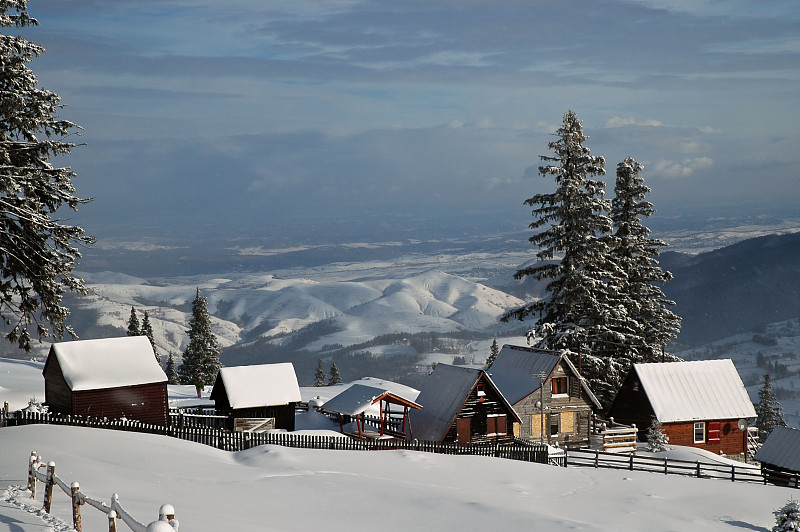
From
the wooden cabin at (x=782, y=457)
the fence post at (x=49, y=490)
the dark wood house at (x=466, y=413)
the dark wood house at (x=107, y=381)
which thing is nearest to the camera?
the fence post at (x=49, y=490)

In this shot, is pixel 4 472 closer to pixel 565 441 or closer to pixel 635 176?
pixel 565 441

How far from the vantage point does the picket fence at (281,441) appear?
33.7 m

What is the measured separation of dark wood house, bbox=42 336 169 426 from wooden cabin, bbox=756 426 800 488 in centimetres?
2983

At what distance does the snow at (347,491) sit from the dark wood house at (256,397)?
10391 millimetres

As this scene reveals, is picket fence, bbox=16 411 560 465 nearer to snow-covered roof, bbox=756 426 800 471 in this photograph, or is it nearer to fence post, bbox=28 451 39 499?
snow-covered roof, bbox=756 426 800 471

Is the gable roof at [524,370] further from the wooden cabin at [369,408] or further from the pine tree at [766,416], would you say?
the pine tree at [766,416]

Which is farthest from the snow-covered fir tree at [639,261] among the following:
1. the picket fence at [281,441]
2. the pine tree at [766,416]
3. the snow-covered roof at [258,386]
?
the pine tree at [766,416]

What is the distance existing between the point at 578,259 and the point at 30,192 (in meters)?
31.1

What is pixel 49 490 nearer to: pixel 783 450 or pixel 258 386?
pixel 258 386

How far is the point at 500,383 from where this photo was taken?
1877 inches

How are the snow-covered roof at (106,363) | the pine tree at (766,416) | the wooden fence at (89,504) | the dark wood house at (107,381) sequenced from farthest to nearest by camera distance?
the pine tree at (766,416) → the snow-covered roof at (106,363) → the dark wood house at (107,381) → the wooden fence at (89,504)

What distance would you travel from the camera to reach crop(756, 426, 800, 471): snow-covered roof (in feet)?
125

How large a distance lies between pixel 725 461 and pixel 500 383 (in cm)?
1318

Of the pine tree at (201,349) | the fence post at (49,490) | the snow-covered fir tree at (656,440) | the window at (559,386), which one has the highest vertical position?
the pine tree at (201,349)
